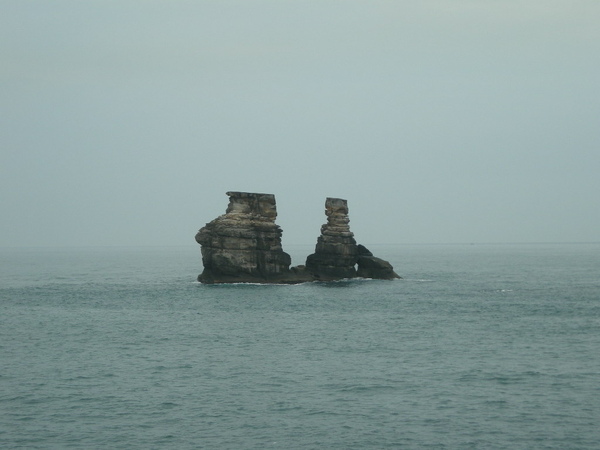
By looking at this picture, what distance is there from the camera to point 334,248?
304 ft

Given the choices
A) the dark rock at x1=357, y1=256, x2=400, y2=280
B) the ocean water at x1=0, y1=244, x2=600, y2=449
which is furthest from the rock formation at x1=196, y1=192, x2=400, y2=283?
the ocean water at x1=0, y1=244, x2=600, y2=449

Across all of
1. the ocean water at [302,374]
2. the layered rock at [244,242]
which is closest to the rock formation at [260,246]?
the layered rock at [244,242]

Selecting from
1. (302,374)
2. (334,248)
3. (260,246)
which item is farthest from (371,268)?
(302,374)

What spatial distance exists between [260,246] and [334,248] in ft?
34.2

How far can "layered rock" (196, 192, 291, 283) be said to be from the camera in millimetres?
85500

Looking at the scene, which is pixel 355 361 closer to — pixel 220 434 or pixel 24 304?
pixel 220 434

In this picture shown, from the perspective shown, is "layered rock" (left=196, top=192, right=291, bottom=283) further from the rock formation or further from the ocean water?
the ocean water

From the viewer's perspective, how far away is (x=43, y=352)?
46.1 meters

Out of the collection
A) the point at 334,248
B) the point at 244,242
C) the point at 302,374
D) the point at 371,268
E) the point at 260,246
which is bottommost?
the point at 302,374

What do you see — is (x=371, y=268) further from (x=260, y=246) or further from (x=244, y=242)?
(x=244, y=242)

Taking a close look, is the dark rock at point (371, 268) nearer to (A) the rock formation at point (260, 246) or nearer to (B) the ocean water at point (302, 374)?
(A) the rock formation at point (260, 246)

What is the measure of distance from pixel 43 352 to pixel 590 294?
5496 cm

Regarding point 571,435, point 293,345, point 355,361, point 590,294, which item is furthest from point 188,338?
point 590,294

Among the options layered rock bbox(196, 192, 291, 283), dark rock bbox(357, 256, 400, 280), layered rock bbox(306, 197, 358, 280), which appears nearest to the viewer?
layered rock bbox(196, 192, 291, 283)
